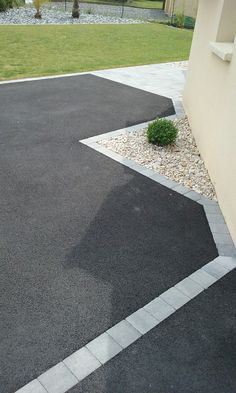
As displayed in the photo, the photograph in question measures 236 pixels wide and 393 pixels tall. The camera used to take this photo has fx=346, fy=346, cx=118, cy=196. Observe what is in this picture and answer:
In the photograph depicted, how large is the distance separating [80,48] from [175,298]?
17.8 m

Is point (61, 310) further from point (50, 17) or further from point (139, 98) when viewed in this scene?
point (50, 17)

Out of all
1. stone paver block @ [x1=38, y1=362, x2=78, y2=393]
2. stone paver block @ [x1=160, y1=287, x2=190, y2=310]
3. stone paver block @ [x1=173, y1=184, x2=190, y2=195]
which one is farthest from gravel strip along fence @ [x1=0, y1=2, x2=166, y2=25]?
stone paver block @ [x1=38, y1=362, x2=78, y2=393]

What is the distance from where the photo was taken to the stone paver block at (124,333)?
382 cm

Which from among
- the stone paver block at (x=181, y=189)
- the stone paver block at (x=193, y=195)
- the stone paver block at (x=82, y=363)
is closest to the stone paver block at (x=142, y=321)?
the stone paver block at (x=82, y=363)

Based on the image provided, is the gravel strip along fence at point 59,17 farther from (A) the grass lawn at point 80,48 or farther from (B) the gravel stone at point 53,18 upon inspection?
(A) the grass lawn at point 80,48

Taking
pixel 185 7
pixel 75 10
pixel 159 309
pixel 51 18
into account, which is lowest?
pixel 159 309

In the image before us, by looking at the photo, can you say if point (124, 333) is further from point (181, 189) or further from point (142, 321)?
point (181, 189)

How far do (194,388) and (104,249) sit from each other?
7.40 feet

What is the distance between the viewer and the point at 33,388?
3289 mm

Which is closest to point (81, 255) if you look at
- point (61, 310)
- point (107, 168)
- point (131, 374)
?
point (61, 310)

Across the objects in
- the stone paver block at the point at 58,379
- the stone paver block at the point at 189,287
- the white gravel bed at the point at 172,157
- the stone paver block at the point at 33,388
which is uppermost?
the white gravel bed at the point at 172,157

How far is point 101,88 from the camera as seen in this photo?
42.0 ft

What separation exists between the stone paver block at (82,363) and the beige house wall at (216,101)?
3.03 metres

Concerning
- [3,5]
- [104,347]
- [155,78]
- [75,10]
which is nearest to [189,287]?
[104,347]
